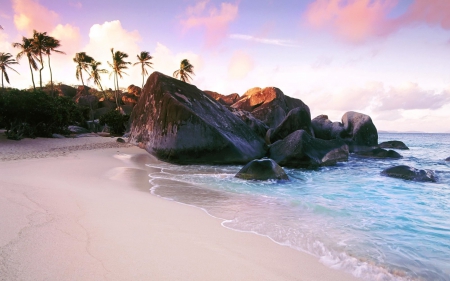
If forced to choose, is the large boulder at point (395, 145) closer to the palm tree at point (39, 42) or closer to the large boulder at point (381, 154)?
the large boulder at point (381, 154)

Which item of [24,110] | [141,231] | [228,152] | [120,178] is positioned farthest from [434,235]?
[24,110]

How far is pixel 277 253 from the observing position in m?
2.83

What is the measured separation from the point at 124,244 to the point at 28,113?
18714 millimetres

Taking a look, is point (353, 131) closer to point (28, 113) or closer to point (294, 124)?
point (294, 124)

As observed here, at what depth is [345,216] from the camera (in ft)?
14.8

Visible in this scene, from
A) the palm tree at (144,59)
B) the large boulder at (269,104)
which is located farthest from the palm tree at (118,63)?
the large boulder at (269,104)

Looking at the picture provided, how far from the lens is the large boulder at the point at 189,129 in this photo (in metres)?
9.85

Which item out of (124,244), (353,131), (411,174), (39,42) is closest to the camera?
(124,244)

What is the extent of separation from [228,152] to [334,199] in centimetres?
481

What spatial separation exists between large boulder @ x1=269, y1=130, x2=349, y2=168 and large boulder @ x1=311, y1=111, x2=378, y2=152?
6.07m

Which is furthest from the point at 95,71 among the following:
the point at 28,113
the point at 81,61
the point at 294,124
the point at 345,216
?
the point at 345,216

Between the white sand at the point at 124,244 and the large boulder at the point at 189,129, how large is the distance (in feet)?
18.1

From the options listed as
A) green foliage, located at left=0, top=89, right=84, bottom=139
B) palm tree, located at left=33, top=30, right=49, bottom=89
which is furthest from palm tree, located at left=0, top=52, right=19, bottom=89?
green foliage, located at left=0, top=89, right=84, bottom=139

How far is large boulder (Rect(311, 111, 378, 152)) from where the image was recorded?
18.2 m
